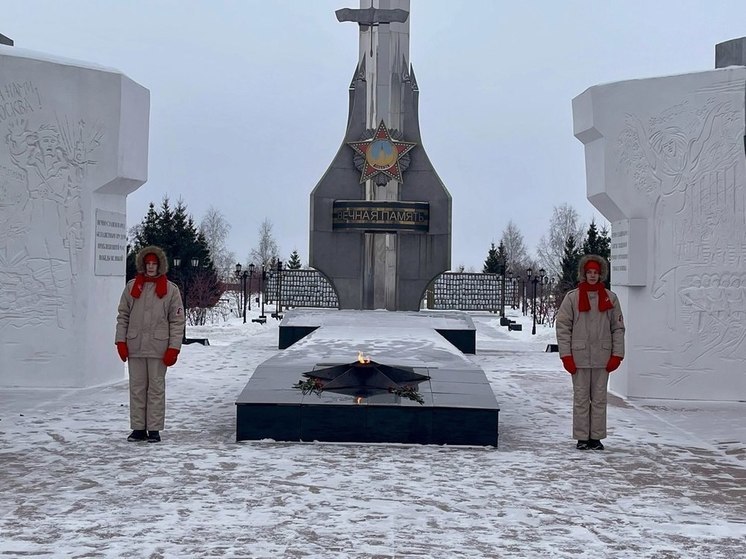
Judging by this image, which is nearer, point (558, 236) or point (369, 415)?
point (369, 415)

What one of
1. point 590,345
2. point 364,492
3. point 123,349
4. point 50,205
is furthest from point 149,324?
point 50,205

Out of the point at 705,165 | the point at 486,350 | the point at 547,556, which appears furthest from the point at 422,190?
the point at 547,556

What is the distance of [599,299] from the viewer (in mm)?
8062

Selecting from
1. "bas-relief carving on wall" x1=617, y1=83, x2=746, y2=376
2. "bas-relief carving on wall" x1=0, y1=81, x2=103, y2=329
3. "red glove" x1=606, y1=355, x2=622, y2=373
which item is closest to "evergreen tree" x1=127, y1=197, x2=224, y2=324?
"bas-relief carving on wall" x1=0, y1=81, x2=103, y2=329

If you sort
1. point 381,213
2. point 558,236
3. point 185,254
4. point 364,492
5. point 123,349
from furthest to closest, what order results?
point 558,236, point 185,254, point 381,213, point 123,349, point 364,492

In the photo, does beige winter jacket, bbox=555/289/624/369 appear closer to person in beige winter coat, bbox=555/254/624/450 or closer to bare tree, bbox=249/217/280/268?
person in beige winter coat, bbox=555/254/624/450

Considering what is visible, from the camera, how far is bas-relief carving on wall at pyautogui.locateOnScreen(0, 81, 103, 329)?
1210 cm

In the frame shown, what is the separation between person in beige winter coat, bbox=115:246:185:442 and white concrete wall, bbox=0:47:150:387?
4.50 metres

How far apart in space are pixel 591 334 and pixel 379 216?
556 inches

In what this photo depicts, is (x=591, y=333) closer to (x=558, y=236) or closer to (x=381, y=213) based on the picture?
(x=381, y=213)

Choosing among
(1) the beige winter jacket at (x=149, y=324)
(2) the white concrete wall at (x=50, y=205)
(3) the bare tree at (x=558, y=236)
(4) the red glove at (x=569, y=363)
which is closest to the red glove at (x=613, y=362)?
(4) the red glove at (x=569, y=363)

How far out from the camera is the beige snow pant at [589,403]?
8016 mm

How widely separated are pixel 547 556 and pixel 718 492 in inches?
90.2

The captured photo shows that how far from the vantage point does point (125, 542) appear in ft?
16.3
